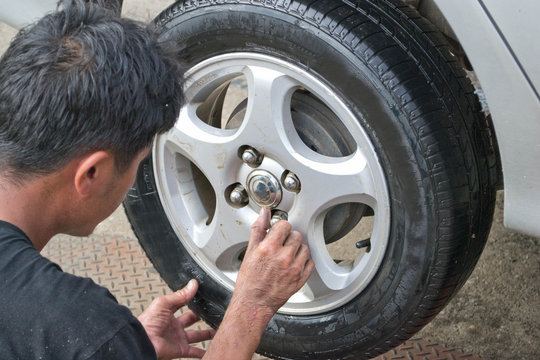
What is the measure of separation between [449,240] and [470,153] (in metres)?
0.23

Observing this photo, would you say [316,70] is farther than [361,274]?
No

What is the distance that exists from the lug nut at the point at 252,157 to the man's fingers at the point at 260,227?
0.13m

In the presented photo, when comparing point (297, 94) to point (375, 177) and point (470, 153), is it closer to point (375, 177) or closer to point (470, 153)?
point (375, 177)

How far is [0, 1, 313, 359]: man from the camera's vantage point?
1.33m

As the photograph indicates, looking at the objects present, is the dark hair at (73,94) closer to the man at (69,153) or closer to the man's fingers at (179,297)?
the man at (69,153)

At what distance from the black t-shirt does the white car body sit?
972 mm

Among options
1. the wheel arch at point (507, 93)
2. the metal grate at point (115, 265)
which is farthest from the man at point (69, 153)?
the metal grate at point (115, 265)

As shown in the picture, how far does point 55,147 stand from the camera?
1.37 m

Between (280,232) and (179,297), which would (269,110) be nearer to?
(280,232)

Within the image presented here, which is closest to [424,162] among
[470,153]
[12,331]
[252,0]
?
[470,153]

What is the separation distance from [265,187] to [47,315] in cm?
85

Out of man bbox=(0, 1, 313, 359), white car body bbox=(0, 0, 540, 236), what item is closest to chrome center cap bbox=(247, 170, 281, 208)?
man bbox=(0, 1, 313, 359)

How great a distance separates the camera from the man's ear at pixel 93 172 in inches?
54.5

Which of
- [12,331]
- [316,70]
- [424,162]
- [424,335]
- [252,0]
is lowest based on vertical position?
[12,331]
